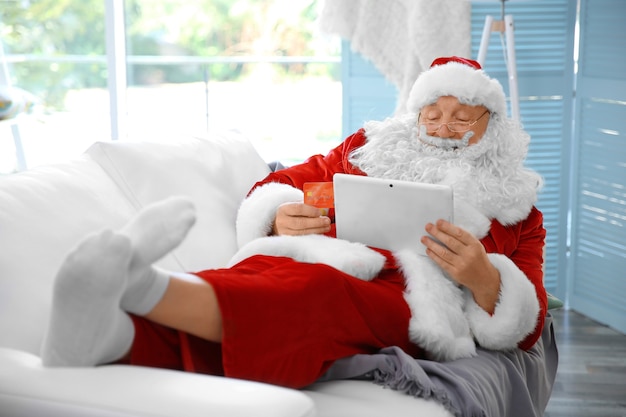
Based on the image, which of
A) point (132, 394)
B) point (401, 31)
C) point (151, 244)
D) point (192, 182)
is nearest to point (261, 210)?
point (192, 182)

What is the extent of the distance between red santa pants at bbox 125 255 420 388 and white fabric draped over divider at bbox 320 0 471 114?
6.03ft

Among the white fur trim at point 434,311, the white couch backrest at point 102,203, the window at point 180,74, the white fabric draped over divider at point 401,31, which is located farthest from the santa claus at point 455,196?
the window at point 180,74

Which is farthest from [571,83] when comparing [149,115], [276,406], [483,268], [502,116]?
[149,115]

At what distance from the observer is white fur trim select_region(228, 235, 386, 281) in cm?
173

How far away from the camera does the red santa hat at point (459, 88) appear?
82.1 inches

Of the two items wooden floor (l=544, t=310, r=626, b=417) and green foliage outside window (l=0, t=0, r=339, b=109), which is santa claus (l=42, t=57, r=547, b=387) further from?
green foliage outside window (l=0, t=0, r=339, b=109)

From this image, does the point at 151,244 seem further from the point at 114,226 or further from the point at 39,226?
the point at 114,226

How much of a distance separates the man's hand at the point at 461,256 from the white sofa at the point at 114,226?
34 cm

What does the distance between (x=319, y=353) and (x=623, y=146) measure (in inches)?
87.7

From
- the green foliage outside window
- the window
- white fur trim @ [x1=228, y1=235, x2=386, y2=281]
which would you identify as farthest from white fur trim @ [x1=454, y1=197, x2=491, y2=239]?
the green foliage outside window

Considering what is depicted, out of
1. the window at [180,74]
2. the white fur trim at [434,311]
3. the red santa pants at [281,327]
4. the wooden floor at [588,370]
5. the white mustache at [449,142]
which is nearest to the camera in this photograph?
the red santa pants at [281,327]

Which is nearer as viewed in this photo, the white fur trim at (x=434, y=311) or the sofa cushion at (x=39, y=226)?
the sofa cushion at (x=39, y=226)

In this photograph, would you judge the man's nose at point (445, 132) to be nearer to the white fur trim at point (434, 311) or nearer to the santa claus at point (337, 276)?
the santa claus at point (337, 276)

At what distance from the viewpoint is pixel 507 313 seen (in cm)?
177
